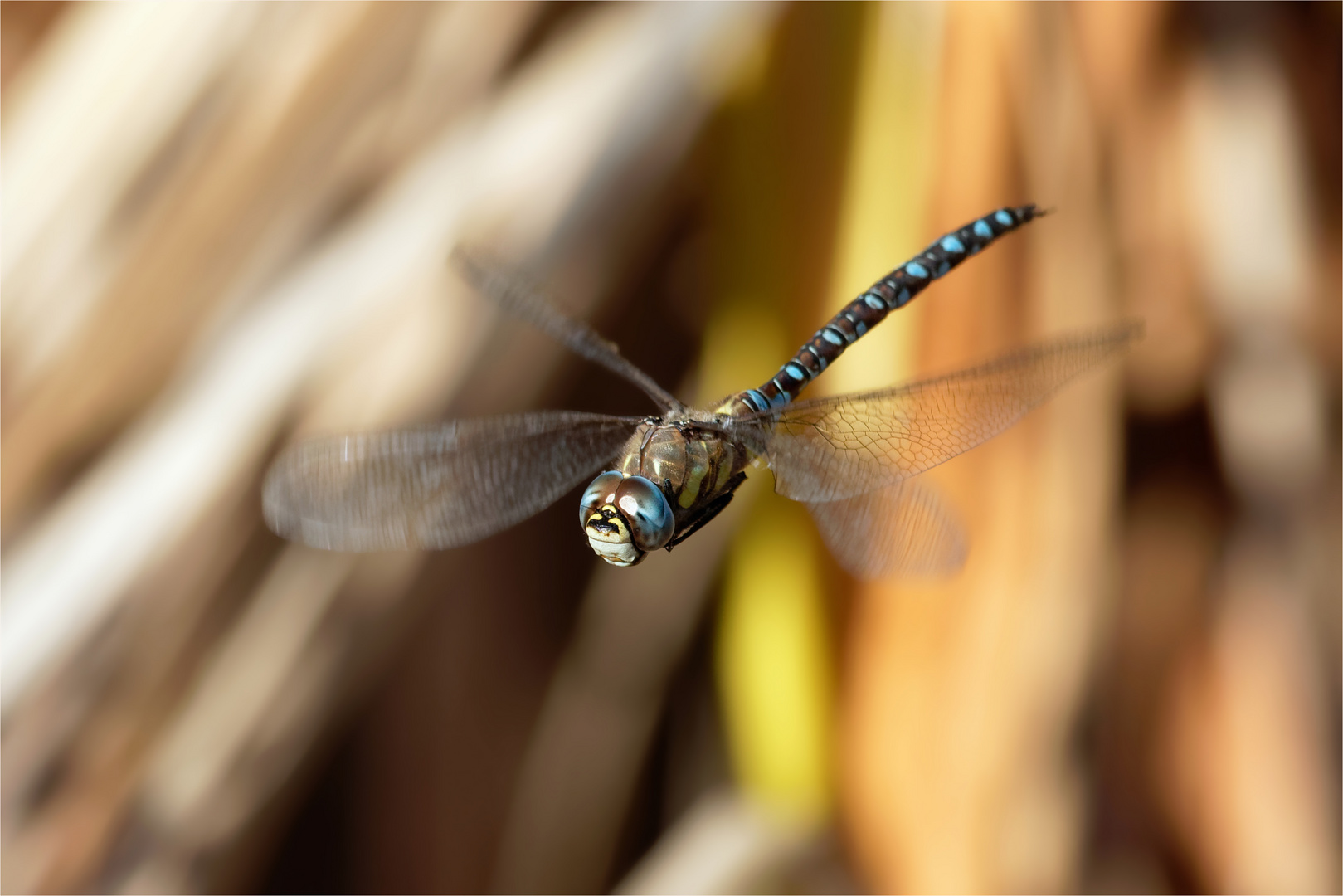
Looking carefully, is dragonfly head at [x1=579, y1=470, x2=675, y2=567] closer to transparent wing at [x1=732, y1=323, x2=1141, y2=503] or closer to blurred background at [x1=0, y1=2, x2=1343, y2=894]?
transparent wing at [x1=732, y1=323, x2=1141, y2=503]

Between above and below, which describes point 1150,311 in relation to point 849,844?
above

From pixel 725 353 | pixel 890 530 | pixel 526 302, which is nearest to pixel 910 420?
pixel 890 530

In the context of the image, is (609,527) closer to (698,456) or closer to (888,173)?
(698,456)

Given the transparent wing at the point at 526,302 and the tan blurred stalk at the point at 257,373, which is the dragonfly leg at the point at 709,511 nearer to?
the transparent wing at the point at 526,302

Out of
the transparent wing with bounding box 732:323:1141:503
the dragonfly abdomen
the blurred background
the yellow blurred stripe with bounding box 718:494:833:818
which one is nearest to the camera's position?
the transparent wing with bounding box 732:323:1141:503

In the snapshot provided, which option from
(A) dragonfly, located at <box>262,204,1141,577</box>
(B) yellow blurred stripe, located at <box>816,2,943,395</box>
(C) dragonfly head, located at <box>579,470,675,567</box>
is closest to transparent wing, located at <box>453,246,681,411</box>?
(A) dragonfly, located at <box>262,204,1141,577</box>

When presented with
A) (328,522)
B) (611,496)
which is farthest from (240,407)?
(611,496)

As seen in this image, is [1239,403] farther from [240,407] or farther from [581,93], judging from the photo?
[240,407]
